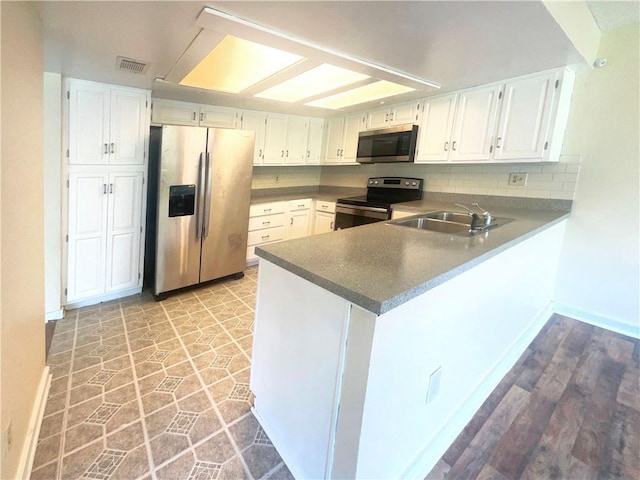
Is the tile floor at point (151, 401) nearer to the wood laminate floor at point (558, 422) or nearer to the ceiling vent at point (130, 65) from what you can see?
the wood laminate floor at point (558, 422)

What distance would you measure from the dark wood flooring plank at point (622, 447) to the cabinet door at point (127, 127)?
146 inches

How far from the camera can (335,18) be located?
1.55 m

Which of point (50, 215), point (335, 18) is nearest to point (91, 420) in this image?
point (50, 215)

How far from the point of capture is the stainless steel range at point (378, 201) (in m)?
3.37

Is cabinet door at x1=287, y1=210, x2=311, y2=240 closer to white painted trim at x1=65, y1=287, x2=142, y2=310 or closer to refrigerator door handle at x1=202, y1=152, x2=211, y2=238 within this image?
refrigerator door handle at x1=202, y1=152, x2=211, y2=238

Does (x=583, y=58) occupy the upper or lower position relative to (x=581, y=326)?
upper

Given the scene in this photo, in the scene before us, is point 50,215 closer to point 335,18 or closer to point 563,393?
point 335,18

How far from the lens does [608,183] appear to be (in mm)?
2531

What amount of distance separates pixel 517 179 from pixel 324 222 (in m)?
2.27

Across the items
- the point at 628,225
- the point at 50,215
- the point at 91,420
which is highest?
the point at 628,225

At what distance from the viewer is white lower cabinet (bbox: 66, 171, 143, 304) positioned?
8.43ft

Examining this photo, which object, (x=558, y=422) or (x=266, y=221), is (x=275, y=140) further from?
(x=558, y=422)

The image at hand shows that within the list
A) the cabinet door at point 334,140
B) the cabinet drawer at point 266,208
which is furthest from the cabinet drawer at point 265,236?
the cabinet door at point 334,140

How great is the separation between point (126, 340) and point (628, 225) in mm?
4017
